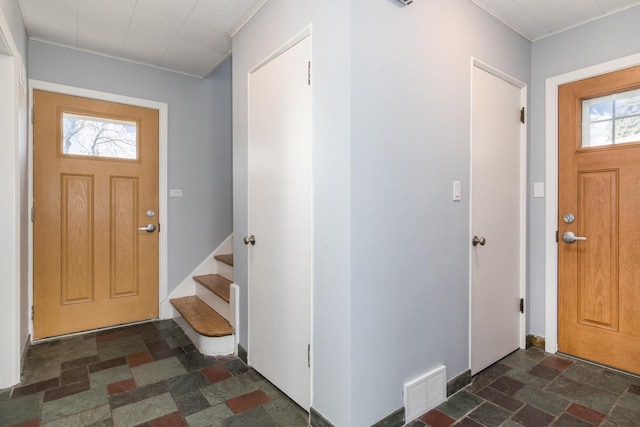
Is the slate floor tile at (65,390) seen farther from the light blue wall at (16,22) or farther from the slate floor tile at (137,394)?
Result: the light blue wall at (16,22)

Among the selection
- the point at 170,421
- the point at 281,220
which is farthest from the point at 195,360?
the point at 281,220

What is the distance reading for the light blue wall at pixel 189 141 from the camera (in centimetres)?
294

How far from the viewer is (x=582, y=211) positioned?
2375 mm

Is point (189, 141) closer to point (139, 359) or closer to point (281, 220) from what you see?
point (281, 220)

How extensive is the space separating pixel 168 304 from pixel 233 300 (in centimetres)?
112

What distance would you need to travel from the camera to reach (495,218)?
229 cm

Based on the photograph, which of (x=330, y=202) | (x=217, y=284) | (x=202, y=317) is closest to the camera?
(x=330, y=202)

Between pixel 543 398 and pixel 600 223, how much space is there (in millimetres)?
1252

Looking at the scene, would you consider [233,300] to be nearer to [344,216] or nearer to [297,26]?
[344,216]

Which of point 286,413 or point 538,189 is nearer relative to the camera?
point 286,413

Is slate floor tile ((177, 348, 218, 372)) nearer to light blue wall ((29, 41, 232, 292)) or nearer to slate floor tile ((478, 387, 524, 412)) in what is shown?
light blue wall ((29, 41, 232, 292))

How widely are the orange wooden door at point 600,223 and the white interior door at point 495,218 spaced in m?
0.31

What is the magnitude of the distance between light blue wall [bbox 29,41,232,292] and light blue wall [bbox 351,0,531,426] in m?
2.30

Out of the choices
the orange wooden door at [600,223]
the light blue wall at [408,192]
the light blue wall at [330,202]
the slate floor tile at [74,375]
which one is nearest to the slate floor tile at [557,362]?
the orange wooden door at [600,223]
